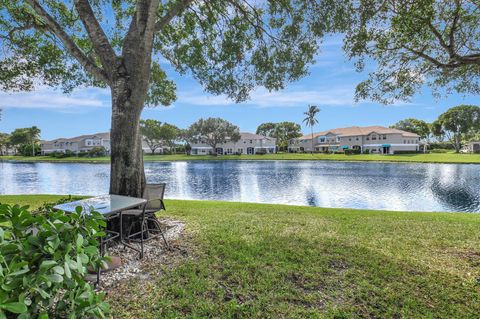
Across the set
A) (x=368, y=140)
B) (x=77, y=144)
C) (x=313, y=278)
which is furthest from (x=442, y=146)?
(x=77, y=144)

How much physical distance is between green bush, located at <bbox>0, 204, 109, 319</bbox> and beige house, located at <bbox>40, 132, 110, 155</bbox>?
70.7 metres

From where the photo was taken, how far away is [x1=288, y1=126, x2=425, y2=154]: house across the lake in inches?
2039

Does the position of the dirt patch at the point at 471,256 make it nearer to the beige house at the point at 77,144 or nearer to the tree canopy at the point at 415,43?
the tree canopy at the point at 415,43

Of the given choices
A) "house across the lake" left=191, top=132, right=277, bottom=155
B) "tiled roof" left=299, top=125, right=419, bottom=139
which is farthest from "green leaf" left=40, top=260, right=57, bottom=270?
"house across the lake" left=191, top=132, right=277, bottom=155

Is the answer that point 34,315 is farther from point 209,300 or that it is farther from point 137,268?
point 137,268

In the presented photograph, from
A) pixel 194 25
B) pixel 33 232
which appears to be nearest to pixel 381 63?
pixel 194 25

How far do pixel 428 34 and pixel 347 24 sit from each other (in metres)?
1.57

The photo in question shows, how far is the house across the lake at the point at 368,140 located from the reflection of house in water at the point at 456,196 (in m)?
36.1

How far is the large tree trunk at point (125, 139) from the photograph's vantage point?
448 cm

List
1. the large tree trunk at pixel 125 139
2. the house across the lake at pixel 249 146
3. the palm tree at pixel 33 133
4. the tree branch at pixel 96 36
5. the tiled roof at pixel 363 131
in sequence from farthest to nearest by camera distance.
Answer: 1. the palm tree at pixel 33 133
2. the house across the lake at pixel 249 146
3. the tiled roof at pixel 363 131
4. the tree branch at pixel 96 36
5. the large tree trunk at pixel 125 139

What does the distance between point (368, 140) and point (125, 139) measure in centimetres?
5898

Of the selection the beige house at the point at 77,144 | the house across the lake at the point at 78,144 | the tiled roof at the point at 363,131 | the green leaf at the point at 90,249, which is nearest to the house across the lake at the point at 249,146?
the tiled roof at the point at 363,131

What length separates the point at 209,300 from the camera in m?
2.86

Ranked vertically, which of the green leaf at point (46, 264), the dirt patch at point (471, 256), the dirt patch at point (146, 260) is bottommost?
the dirt patch at point (471, 256)
